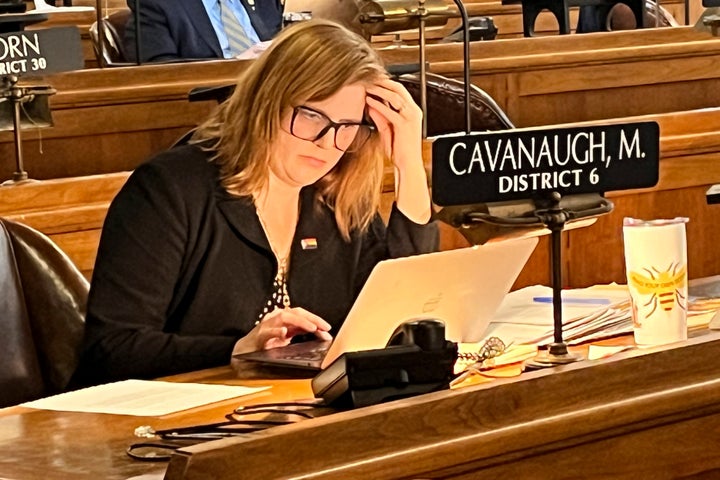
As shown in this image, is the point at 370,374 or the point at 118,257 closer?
the point at 370,374

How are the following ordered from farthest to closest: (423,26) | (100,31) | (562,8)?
(562,8) → (100,31) → (423,26)

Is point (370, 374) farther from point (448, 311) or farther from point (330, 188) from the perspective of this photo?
point (330, 188)

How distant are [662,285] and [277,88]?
2.70 ft

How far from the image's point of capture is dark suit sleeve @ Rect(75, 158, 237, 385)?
2.48m

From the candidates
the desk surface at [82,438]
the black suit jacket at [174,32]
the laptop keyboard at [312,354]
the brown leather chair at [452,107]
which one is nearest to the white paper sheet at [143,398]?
the desk surface at [82,438]

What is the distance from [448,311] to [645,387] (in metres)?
0.74

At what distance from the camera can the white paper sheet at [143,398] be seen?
1964 mm

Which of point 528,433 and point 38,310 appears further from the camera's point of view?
point 38,310

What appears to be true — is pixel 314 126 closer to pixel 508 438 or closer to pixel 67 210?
pixel 67 210

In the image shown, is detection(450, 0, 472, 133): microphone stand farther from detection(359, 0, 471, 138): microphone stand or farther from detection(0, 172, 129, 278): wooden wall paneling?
detection(0, 172, 129, 278): wooden wall paneling

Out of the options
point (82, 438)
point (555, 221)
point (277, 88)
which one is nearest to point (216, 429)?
point (82, 438)

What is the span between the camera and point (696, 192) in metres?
3.92

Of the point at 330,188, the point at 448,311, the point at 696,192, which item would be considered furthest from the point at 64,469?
the point at 696,192

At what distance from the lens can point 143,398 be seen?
2.05 m
